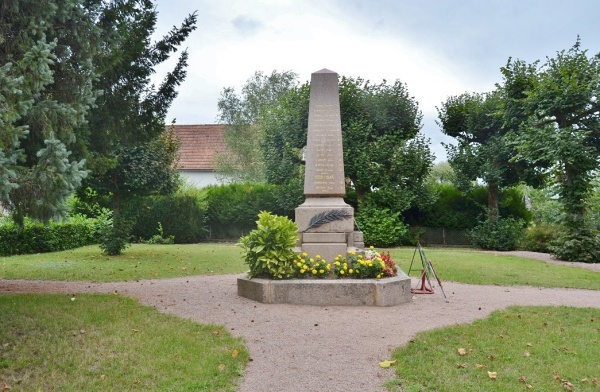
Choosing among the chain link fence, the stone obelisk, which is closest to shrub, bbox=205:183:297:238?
the chain link fence

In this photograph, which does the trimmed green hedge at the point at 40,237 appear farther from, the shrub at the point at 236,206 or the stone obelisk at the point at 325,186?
the stone obelisk at the point at 325,186

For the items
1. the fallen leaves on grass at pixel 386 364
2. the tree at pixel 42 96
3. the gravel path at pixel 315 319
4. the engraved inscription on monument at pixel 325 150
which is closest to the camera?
the gravel path at pixel 315 319

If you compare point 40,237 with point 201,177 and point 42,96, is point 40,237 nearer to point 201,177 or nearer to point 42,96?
point 42,96

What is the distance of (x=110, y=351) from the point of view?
4891 mm

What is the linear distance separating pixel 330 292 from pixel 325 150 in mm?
3165

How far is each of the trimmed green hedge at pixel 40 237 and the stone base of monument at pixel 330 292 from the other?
9877 millimetres

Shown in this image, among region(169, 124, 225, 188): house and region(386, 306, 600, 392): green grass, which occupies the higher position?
region(169, 124, 225, 188): house

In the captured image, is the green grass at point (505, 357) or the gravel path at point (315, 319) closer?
the green grass at point (505, 357)

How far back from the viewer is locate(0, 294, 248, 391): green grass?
4.24 metres

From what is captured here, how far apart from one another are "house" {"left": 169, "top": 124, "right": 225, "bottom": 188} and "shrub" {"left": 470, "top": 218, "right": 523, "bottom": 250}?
54.8ft

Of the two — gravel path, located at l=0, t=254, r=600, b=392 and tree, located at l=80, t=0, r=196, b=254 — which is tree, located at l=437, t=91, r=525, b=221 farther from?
tree, located at l=80, t=0, r=196, b=254

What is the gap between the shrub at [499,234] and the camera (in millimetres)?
19812

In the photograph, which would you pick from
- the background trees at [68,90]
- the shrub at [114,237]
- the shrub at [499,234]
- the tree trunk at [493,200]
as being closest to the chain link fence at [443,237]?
the shrub at [499,234]

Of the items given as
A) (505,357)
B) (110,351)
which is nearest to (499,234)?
(505,357)
